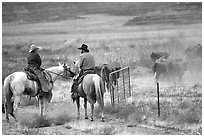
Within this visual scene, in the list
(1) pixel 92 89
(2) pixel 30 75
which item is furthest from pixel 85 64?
(2) pixel 30 75

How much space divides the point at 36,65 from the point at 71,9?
928 cm

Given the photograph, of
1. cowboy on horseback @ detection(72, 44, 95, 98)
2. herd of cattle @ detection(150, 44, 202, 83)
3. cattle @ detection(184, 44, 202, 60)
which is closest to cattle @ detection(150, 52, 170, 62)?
herd of cattle @ detection(150, 44, 202, 83)

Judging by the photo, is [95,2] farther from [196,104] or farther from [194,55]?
[196,104]

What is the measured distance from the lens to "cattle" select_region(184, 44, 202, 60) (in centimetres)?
1965

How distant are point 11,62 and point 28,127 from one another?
819 centimetres

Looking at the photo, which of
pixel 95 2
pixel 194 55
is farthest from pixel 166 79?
pixel 95 2

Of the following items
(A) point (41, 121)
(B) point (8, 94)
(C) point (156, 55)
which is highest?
(C) point (156, 55)

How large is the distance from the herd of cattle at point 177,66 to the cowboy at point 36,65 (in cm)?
648

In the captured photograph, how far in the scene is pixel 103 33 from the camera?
21.6 meters

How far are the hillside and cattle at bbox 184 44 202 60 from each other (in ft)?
5.21

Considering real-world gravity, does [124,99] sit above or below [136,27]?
below

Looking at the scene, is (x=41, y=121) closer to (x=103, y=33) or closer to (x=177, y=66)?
(x=177, y=66)

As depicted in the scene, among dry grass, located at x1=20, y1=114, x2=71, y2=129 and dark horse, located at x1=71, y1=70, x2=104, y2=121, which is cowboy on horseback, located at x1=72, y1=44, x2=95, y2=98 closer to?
dark horse, located at x1=71, y1=70, x2=104, y2=121

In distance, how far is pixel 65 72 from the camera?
1301 cm
